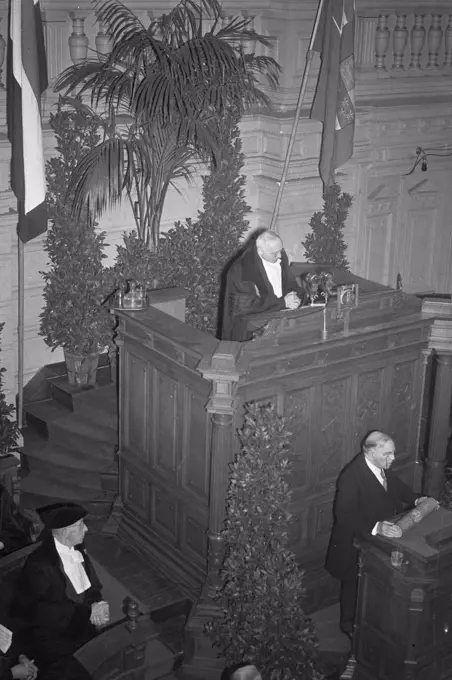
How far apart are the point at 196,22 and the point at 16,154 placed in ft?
10.4

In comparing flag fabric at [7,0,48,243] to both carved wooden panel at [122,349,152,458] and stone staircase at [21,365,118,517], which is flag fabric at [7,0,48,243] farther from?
stone staircase at [21,365,118,517]

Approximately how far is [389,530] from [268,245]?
271 cm

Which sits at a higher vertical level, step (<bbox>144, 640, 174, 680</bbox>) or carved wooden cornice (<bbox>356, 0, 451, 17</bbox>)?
carved wooden cornice (<bbox>356, 0, 451, 17</bbox>)

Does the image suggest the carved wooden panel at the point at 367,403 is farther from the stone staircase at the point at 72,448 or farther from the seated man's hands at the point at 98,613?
the seated man's hands at the point at 98,613

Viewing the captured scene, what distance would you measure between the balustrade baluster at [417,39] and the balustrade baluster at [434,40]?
113 mm

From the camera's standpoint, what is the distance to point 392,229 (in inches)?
517

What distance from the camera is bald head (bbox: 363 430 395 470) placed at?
7590 millimetres

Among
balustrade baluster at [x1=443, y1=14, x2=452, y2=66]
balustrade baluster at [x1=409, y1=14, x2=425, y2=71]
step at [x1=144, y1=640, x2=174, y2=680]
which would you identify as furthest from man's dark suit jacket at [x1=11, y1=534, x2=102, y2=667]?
balustrade baluster at [x1=443, y1=14, x2=452, y2=66]

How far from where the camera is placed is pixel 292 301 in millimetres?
8594

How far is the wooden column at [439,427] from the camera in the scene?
29.4 ft

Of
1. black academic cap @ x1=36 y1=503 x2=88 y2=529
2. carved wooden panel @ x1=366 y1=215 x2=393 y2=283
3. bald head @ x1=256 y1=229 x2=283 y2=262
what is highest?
bald head @ x1=256 y1=229 x2=283 y2=262

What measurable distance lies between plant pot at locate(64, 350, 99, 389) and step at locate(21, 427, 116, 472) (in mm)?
731

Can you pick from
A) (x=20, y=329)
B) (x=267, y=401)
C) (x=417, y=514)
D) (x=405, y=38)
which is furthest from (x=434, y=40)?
(x=417, y=514)

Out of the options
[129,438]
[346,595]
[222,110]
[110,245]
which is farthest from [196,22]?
[346,595]
